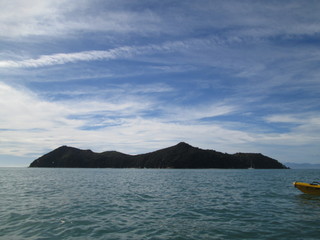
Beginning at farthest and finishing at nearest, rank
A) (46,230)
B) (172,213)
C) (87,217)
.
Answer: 1. (172,213)
2. (87,217)
3. (46,230)

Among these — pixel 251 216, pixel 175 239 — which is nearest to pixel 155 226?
pixel 175 239

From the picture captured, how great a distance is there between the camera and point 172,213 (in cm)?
1959

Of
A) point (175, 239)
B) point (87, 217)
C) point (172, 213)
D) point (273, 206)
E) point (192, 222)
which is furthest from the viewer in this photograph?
point (273, 206)

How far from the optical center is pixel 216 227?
15.3 metres

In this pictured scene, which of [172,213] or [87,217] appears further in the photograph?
[172,213]

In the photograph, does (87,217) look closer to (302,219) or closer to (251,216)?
(251,216)

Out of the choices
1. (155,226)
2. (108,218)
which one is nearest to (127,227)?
(155,226)

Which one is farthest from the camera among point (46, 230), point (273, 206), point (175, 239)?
point (273, 206)

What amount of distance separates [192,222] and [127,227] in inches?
185

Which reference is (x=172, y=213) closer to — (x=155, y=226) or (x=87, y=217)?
(x=155, y=226)

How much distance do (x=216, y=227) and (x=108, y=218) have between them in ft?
26.2

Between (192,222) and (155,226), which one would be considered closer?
(155,226)

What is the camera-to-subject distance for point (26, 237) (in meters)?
13.3

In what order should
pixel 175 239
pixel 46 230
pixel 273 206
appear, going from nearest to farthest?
pixel 175 239, pixel 46 230, pixel 273 206
